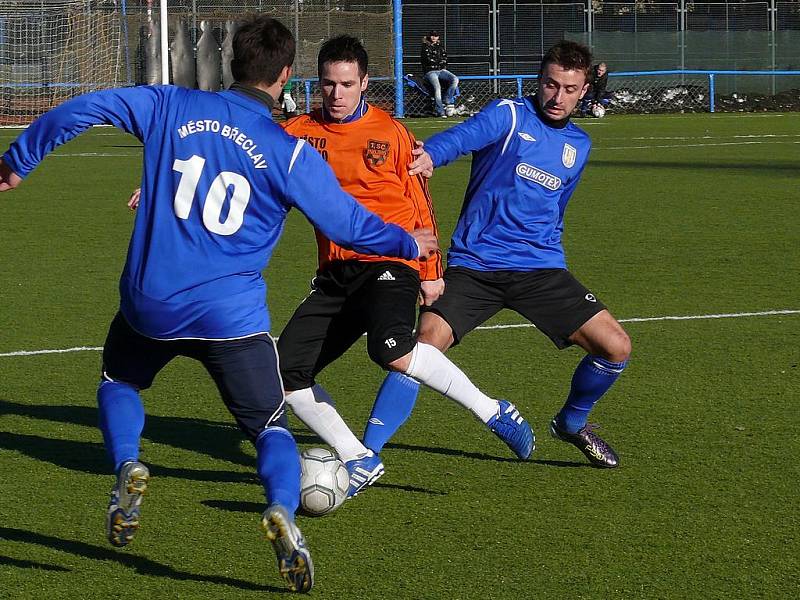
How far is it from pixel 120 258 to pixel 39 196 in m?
4.93

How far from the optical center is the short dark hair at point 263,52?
164 inches

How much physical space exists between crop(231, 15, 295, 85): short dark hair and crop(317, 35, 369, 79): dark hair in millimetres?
1070

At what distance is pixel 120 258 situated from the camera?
11.3 m

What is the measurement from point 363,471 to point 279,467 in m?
1.01

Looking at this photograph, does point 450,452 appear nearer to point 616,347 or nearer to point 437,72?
A: point 616,347

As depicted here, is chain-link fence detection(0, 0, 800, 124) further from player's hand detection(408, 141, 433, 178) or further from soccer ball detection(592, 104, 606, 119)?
player's hand detection(408, 141, 433, 178)

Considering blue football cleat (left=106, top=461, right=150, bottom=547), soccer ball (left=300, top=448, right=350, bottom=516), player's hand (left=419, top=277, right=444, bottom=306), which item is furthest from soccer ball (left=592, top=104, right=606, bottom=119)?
blue football cleat (left=106, top=461, right=150, bottom=547)

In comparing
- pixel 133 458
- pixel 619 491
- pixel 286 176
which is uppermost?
pixel 286 176

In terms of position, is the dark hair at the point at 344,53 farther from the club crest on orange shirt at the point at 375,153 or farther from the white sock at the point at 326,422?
the white sock at the point at 326,422

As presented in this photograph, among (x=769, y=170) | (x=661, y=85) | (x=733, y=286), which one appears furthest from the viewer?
(x=661, y=85)

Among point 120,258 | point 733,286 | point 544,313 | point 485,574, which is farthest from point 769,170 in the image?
point 485,574

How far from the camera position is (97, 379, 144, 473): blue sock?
13.8 ft

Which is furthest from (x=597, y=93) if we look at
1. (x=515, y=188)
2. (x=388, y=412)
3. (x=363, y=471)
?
(x=363, y=471)

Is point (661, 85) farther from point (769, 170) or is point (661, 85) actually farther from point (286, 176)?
point (286, 176)
